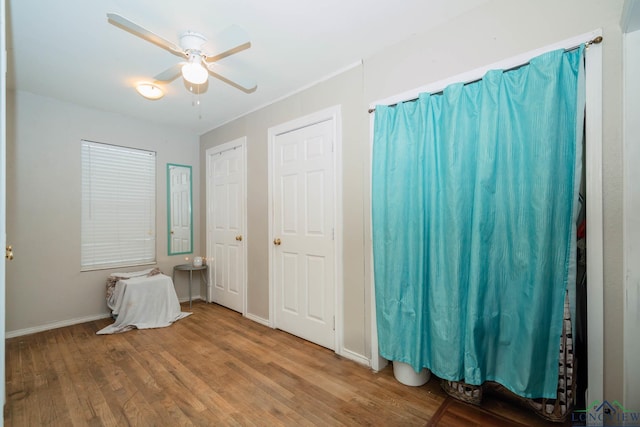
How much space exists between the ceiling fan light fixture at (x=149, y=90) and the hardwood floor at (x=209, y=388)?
2.47 m

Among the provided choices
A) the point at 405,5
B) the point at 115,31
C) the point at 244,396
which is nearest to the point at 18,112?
the point at 115,31

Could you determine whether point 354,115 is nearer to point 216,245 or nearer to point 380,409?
point 380,409

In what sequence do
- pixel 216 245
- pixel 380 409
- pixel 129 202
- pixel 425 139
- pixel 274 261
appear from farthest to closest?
pixel 216 245, pixel 129 202, pixel 274 261, pixel 425 139, pixel 380 409

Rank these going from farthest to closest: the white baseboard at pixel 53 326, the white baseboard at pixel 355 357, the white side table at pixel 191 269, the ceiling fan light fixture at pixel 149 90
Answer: the white side table at pixel 191 269 < the white baseboard at pixel 53 326 < the ceiling fan light fixture at pixel 149 90 < the white baseboard at pixel 355 357

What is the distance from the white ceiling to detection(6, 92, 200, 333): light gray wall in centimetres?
30

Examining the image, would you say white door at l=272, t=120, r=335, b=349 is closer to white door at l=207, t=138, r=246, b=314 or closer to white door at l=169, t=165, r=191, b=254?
white door at l=207, t=138, r=246, b=314

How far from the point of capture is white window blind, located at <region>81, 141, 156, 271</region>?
130 inches

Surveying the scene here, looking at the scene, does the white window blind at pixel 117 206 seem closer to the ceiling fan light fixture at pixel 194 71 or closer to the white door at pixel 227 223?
the white door at pixel 227 223

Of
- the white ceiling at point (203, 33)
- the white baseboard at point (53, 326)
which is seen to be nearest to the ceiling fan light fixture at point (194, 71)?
the white ceiling at point (203, 33)

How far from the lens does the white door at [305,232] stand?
100 inches

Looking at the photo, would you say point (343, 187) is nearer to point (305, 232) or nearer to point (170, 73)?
point (305, 232)

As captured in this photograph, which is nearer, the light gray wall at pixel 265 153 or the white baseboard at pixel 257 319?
the light gray wall at pixel 265 153

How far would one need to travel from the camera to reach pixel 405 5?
173cm

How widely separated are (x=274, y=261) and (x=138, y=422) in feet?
5.50
